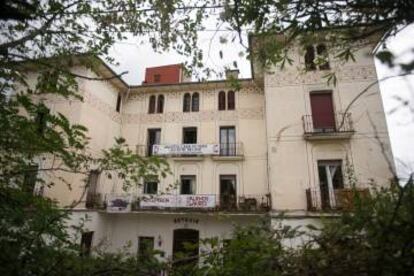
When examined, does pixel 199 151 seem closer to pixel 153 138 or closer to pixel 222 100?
pixel 153 138

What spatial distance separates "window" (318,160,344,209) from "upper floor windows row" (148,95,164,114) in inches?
373

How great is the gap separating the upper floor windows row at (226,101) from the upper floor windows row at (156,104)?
11.5ft

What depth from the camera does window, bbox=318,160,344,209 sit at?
1225 cm

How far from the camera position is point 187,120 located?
1708 centimetres

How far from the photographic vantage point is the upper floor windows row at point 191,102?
17375mm

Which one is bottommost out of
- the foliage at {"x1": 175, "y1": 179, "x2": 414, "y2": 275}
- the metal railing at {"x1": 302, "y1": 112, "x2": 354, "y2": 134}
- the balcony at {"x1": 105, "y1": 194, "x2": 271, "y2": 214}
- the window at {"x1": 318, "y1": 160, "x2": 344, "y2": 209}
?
the foliage at {"x1": 175, "y1": 179, "x2": 414, "y2": 275}

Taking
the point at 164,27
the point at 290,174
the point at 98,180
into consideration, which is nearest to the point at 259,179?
the point at 290,174

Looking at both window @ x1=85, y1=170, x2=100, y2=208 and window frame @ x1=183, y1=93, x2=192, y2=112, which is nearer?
window @ x1=85, y1=170, x2=100, y2=208

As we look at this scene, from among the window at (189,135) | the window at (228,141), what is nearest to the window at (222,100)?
the window at (228,141)

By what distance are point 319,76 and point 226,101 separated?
5233mm

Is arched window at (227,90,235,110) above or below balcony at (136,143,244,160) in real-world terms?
above

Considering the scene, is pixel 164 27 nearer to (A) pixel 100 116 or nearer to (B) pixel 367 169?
(B) pixel 367 169

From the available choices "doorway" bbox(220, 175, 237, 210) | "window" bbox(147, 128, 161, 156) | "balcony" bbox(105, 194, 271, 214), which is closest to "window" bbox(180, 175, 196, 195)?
"balcony" bbox(105, 194, 271, 214)

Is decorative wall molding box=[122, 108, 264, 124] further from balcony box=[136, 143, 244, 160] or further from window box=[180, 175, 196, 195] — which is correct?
window box=[180, 175, 196, 195]
